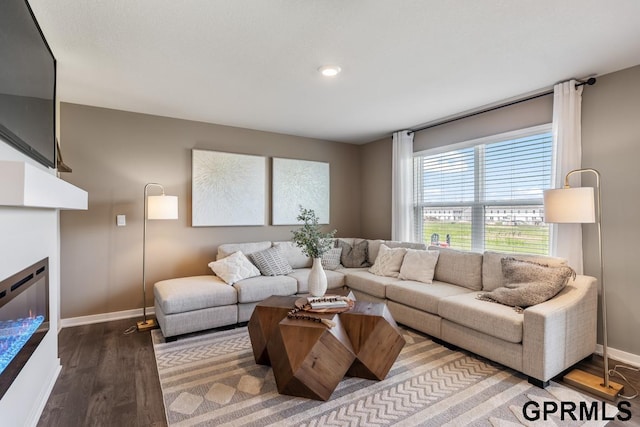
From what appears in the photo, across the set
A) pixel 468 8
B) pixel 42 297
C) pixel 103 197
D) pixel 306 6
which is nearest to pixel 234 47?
pixel 306 6

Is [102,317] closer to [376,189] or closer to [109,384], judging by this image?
[109,384]

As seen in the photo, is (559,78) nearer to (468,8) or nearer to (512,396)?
(468,8)

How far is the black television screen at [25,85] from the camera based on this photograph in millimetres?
1368

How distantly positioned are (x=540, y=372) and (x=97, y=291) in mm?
4325

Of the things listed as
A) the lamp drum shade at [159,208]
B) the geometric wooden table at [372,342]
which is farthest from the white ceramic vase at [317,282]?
the lamp drum shade at [159,208]

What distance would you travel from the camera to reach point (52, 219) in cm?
238

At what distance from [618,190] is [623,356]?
1406 mm

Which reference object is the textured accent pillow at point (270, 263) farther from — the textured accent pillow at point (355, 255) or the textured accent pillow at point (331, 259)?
the textured accent pillow at point (355, 255)

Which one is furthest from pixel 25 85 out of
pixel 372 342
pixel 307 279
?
pixel 307 279

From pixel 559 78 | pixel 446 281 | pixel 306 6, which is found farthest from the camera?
pixel 446 281

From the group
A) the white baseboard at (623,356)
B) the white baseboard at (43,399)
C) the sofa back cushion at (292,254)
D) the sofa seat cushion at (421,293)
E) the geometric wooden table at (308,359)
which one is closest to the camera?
the white baseboard at (43,399)

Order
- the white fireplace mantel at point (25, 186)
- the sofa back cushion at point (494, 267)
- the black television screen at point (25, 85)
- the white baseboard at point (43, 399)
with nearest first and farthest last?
the white fireplace mantel at point (25, 186), the black television screen at point (25, 85), the white baseboard at point (43, 399), the sofa back cushion at point (494, 267)

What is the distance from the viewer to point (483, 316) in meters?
2.61

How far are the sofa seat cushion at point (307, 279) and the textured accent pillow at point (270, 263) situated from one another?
4.8 inches
